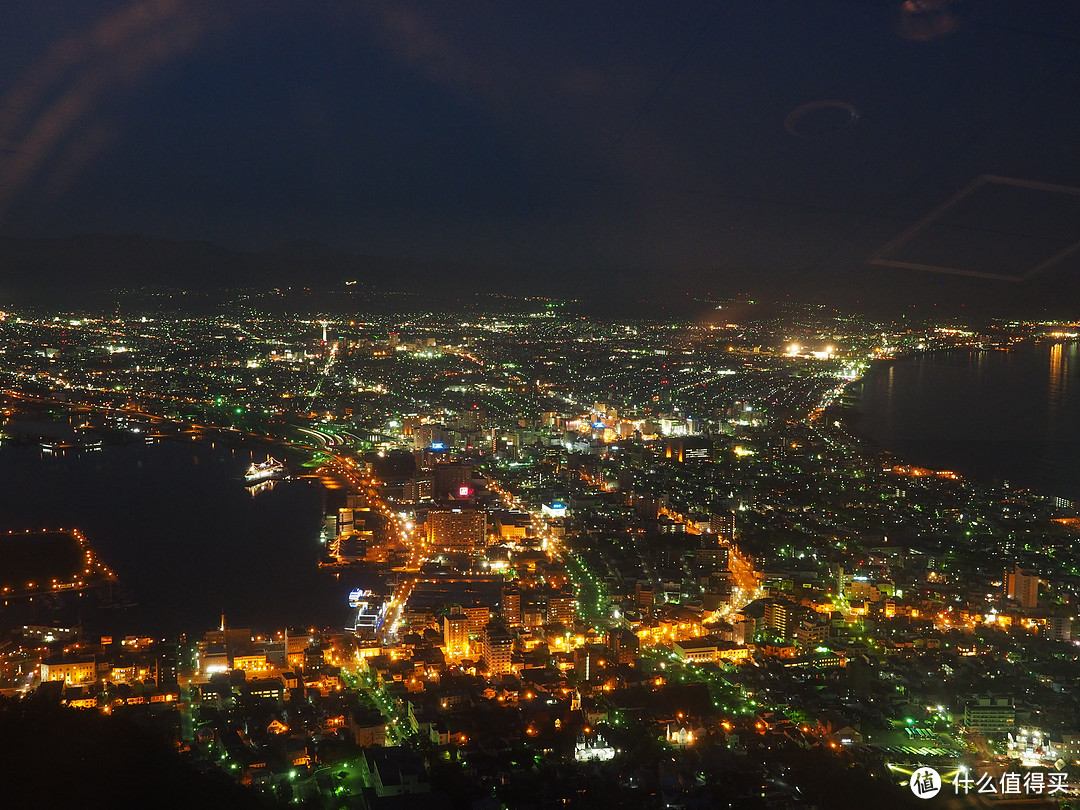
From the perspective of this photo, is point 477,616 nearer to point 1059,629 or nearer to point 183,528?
point 1059,629

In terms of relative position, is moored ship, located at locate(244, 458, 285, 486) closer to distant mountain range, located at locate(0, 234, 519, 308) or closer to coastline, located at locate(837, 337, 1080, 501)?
distant mountain range, located at locate(0, 234, 519, 308)

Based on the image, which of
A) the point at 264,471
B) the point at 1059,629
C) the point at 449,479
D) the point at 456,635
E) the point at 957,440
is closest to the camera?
the point at 1059,629

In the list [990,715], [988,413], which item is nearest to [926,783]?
[990,715]

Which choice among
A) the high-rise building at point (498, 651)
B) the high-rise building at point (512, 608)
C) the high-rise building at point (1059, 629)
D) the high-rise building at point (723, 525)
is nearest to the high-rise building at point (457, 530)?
the high-rise building at point (512, 608)

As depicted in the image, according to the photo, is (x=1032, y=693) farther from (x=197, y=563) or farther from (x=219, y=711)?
(x=197, y=563)

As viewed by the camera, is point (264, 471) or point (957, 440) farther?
point (957, 440)

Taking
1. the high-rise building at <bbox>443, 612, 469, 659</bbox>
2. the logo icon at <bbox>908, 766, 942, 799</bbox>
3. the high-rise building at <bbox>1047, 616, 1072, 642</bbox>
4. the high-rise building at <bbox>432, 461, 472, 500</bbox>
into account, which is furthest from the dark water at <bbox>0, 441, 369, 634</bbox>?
the high-rise building at <bbox>1047, 616, 1072, 642</bbox>

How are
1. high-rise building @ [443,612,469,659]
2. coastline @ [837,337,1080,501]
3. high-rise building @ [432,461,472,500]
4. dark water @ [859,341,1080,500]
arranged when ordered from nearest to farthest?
1. high-rise building @ [443,612,469,659]
2. coastline @ [837,337,1080,501]
3. high-rise building @ [432,461,472,500]
4. dark water @ [859,341,1080,500]
